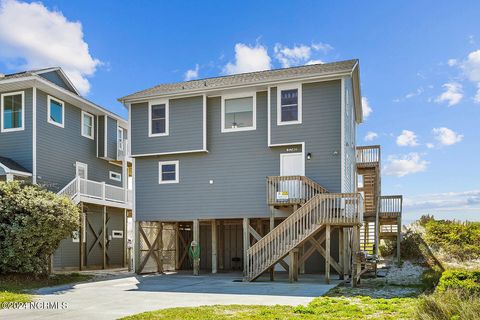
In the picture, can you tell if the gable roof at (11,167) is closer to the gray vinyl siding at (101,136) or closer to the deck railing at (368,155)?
the gray vinyl siding at (101,136)

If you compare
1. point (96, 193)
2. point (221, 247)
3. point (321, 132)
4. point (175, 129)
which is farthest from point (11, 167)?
point (321, 132)

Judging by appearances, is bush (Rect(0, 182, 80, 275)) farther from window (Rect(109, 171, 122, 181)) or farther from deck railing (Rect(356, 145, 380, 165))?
deck railing (Rect(356, 145, 380, 165))

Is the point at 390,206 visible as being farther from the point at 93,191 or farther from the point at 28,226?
the point at 28,226

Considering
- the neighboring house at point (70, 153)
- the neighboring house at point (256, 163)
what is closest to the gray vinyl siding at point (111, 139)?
the neighboring house at point (70, 153)

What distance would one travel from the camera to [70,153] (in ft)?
74.2

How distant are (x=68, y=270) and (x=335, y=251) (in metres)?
12.0

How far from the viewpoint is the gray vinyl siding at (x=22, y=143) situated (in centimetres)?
2006

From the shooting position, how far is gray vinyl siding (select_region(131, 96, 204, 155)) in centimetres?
1964

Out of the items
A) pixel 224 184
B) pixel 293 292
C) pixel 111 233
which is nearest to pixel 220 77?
pixel 224 184

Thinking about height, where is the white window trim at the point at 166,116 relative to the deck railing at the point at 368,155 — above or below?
above

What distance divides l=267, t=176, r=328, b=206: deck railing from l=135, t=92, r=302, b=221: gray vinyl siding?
126cm

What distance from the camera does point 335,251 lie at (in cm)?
1934

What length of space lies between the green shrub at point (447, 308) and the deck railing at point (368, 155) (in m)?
15.6

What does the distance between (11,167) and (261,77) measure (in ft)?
36.1
